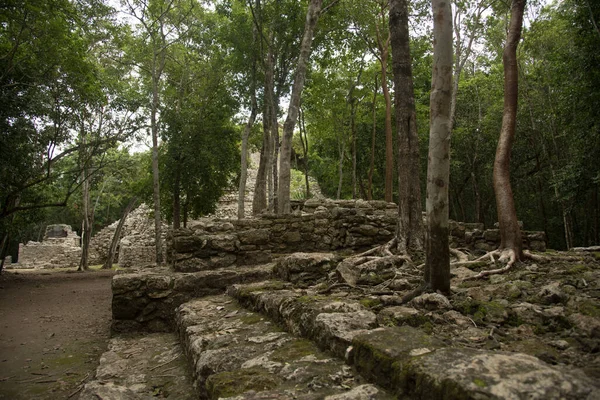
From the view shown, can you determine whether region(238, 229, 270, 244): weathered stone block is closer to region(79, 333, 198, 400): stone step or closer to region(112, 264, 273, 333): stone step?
region(112, 264, 273, 333): stone step

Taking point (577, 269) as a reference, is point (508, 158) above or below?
above

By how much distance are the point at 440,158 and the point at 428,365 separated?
2.32 m

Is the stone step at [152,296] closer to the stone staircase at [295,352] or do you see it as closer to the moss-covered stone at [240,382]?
the stone staircase at [295,352]

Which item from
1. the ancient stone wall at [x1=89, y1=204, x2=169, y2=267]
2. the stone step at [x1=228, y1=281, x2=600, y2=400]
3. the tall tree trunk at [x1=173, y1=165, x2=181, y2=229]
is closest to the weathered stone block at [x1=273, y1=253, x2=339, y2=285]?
the stone step at [x1=228, y1=281, x2=600, y2=400]

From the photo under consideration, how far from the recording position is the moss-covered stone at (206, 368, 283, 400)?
6.79 ft

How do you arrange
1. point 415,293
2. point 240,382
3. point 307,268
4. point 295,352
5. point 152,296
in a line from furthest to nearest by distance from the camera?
point 152,296
point 307,268
point 415,293
point 295,352
point 240,382

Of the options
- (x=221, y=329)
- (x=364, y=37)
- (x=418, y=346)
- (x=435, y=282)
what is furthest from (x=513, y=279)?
(x=364, y=37)

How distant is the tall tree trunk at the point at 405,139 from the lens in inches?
229

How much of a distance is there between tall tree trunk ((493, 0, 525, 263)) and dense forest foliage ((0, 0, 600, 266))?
3959 millimetres

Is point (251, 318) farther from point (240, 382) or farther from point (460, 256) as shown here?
point (460, 256)

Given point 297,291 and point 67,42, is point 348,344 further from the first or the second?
point 67,42

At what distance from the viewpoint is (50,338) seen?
5.76m

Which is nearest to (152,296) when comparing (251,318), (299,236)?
(251,318)

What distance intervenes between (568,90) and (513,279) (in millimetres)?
8827
